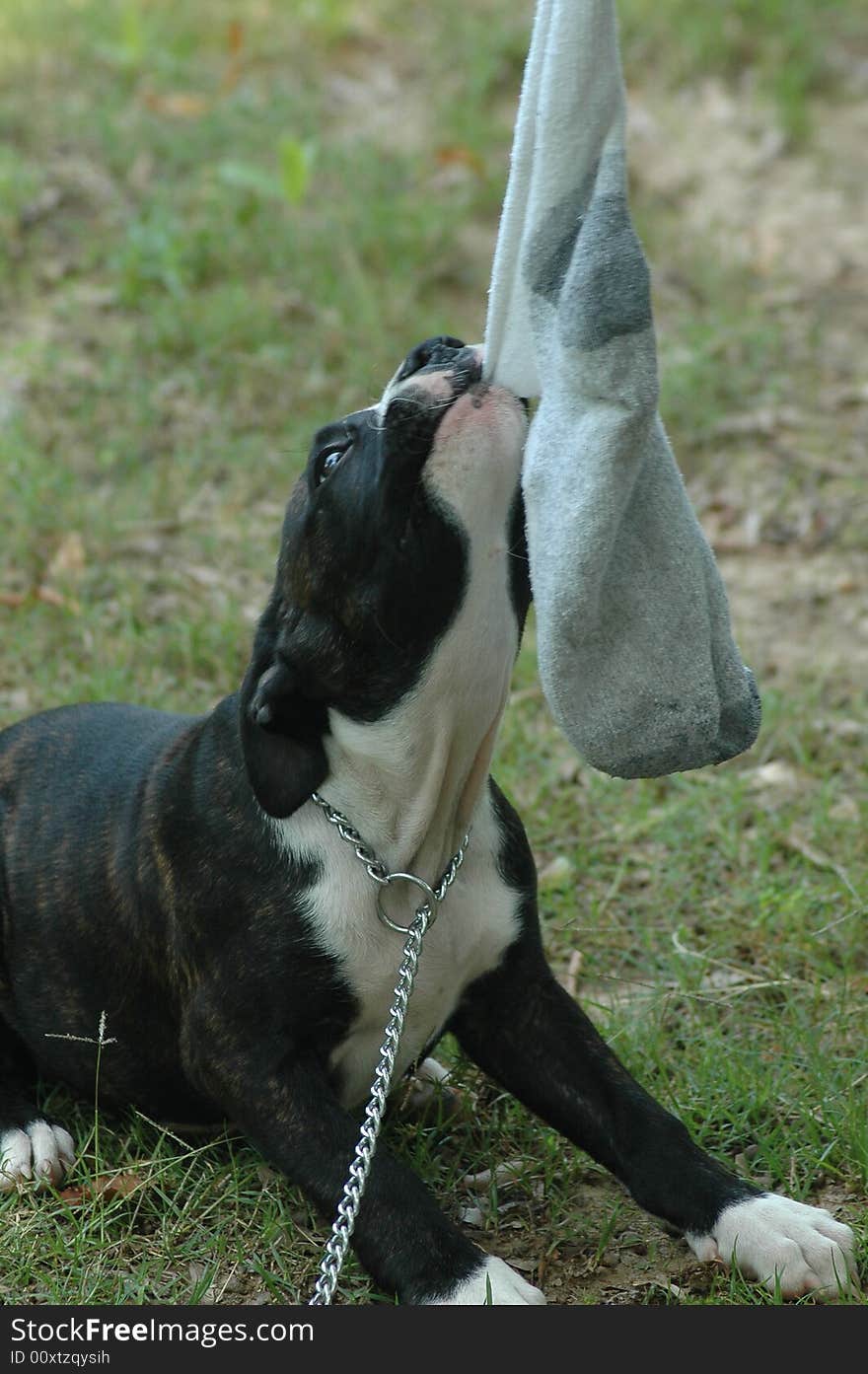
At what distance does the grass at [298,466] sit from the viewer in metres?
3.19

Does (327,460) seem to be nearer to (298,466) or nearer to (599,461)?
(599,461)

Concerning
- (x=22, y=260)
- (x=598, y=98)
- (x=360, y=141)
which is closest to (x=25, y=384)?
(x=22, y=260)

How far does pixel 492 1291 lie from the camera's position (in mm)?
2707

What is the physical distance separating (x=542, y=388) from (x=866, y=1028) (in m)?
1.80

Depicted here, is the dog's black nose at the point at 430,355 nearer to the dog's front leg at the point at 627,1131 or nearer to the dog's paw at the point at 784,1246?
the dog's front leg at the point at 627,1131

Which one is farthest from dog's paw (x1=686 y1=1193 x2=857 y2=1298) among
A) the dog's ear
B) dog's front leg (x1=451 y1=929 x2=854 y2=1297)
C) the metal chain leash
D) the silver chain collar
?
the dog's ear

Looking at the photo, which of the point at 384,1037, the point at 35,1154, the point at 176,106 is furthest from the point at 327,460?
the point at 176,106

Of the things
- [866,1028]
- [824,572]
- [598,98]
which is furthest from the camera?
[824,572]

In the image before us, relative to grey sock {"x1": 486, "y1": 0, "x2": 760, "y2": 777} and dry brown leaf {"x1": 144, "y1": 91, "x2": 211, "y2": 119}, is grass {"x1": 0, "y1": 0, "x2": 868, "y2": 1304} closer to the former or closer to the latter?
dry brown leaf {"x1": 144, "y1": 91, "x2": 211, "y2": 119}

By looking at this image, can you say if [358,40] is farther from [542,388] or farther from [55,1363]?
[55,1363]

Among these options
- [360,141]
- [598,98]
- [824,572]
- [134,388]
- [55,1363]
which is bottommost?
[55,1363]

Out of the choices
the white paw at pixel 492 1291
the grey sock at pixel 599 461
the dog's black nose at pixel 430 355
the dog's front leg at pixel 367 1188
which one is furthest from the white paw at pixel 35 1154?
the dog's black nose at pixel 430 355

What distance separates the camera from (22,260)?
24.0ft

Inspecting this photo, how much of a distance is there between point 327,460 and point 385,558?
0.25 m
